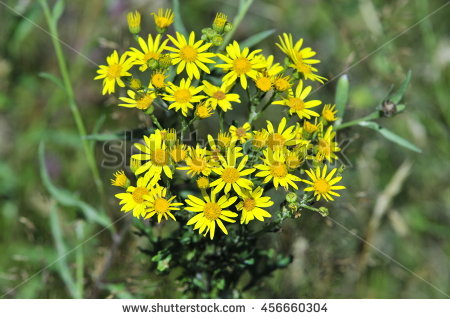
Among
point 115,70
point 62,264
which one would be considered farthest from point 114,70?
point 62,264

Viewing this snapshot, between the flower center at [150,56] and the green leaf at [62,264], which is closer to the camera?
the flower center at [150,56]

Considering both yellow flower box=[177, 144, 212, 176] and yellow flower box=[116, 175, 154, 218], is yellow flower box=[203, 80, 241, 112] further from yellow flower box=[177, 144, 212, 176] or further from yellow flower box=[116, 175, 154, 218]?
yellow flower box=[116, 175, 154, 218]

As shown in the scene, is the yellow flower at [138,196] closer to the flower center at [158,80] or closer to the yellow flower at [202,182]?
the yellow flower at [202,182]

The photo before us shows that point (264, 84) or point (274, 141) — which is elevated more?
point (264, 84)

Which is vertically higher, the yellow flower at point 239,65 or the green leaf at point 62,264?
the yellow flower at point 239,65

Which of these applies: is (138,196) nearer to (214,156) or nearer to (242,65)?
(214,156)

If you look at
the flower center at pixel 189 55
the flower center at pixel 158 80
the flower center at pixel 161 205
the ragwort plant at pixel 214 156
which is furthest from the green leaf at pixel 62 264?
the flower center at pixel 189 55

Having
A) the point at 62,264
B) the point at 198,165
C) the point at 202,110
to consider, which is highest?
the point at 202,110

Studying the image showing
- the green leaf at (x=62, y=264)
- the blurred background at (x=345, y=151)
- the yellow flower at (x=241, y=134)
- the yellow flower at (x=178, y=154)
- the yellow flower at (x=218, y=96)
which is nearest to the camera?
the yellow flower at (x=178, y=154)

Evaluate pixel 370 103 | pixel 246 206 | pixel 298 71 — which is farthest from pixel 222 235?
pixel 370 103
